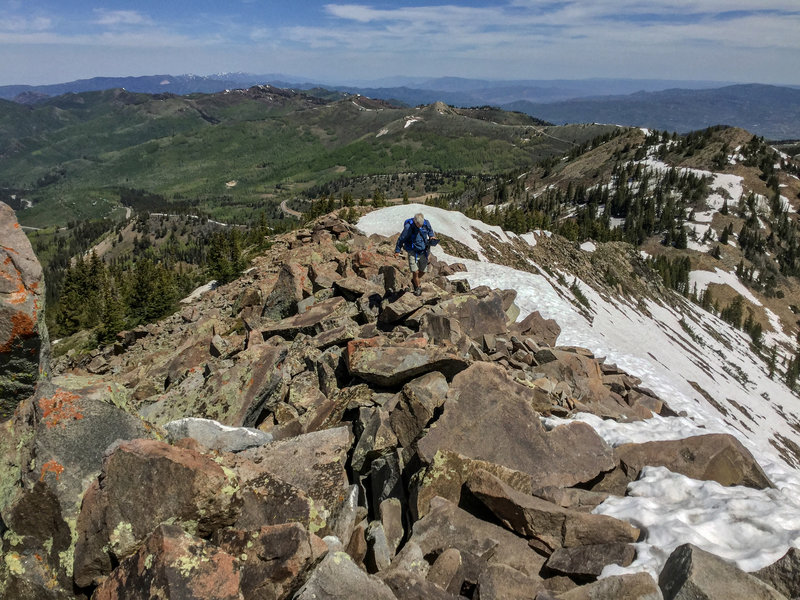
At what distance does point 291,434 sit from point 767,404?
4558 cm

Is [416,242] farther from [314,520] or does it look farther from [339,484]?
[314,520]

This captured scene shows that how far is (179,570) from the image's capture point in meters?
5.07

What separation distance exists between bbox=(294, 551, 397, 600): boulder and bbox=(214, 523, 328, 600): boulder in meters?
0.12

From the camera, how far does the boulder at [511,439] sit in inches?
364

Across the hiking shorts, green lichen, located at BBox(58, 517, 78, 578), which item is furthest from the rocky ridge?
the hiking shorts

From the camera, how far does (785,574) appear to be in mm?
5930

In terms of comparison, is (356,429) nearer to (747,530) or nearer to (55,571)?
(55,571)

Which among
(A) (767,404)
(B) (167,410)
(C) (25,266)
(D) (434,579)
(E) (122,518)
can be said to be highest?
(C) (25,266)

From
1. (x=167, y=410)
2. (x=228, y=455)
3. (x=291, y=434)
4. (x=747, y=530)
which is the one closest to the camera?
(x=747, y=530)

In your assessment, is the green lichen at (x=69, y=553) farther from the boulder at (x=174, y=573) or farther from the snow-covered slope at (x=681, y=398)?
the snow-covered slope at (x=681, y=398)

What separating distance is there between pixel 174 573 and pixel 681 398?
73.0ft

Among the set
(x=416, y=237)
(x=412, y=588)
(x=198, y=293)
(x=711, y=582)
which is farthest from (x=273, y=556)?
(x=198, y=293)

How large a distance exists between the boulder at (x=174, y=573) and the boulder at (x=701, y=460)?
7.86 m

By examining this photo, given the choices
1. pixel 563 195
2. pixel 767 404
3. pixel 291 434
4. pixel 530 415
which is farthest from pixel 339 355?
pixel 563 195
